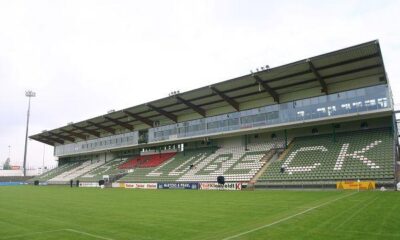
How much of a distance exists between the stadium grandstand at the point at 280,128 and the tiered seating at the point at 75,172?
34.5 ft

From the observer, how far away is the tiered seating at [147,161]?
58500 mm

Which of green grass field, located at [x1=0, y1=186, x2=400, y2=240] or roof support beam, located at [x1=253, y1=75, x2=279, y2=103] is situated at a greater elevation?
roof support beam, located at [x1=253, y1=75, x2=279, y2=103]

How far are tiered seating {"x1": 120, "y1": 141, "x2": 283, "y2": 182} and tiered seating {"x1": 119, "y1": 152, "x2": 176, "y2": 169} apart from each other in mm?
2219

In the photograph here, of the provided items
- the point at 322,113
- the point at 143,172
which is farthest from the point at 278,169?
the point at 143,172

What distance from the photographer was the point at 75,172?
75312mm

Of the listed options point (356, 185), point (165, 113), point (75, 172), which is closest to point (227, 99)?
point (165, 113)

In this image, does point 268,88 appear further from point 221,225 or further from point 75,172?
point 75,172

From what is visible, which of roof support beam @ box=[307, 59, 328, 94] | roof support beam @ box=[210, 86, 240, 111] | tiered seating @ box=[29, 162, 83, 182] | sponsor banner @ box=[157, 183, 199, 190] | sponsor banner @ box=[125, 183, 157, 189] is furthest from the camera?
tiered seating @ box=[29, 162, 83, 182]

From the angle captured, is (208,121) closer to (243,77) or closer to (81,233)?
(243,77)

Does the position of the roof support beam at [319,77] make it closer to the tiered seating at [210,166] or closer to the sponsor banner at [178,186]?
the tiered seating at [210,166]

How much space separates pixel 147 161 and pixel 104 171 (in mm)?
10547

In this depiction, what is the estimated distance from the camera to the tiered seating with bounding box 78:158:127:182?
61.8m

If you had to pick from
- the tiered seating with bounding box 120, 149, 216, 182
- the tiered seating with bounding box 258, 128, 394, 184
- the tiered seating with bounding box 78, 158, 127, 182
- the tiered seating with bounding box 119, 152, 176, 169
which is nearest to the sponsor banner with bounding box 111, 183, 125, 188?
the tiered seating with bounding box 120, 149, 216, 182

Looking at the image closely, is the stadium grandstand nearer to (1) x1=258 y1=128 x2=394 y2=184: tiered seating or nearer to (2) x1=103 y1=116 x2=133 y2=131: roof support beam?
(1) x1=258 y1=128 x2=394 y2=184: tiered seating
